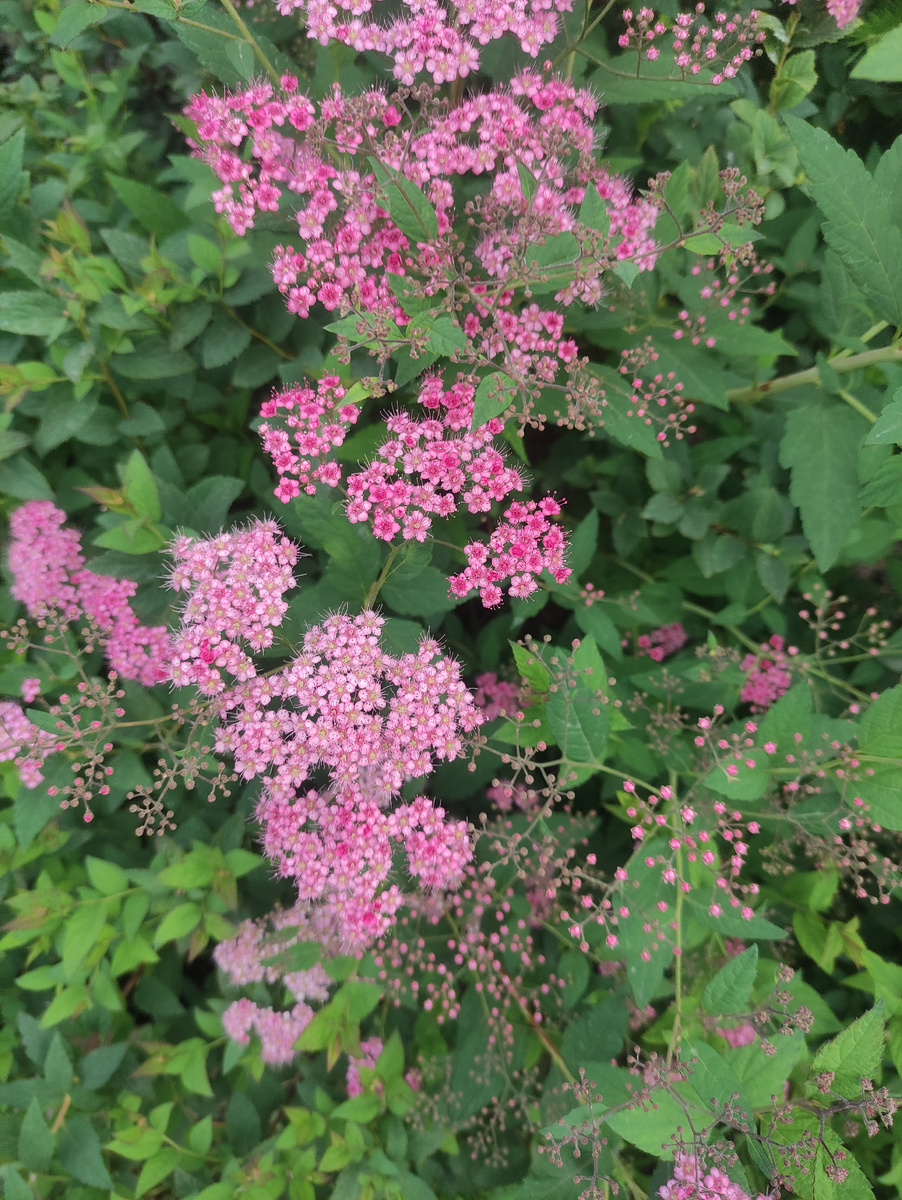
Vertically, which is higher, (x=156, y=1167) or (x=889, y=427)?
(x=889, y=427)

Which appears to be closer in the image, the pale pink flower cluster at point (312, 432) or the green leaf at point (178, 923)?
the pale pink flower cluster at point (312, 432)

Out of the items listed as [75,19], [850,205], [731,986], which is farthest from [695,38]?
[731,986]

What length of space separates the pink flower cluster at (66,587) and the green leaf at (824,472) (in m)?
1.97

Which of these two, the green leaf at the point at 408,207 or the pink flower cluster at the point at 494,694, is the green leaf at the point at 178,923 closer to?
the pink flower cluster at the point at 494,694

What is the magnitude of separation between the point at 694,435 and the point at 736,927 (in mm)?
1754

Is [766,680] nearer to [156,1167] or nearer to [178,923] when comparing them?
[178,923]

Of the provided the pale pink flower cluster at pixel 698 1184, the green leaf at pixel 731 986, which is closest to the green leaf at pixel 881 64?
the green leaf at pixel 731 986

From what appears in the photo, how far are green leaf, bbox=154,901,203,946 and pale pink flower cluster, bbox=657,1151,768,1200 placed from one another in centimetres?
139

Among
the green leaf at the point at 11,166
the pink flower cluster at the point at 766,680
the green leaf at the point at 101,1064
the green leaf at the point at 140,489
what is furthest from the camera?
the pink flower cluster at the point at 766,680

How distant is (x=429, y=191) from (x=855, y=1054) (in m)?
2.25

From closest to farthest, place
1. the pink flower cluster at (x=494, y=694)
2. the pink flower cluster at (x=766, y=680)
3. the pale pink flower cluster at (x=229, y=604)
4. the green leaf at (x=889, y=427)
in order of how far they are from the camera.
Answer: the green leaf at (x=889, y=427) → the pale pink flower cluster at (x=229, y=604) → the pink flower cluster at (x=766, y=680) → the pink flower cluster at (x=494, y=694)

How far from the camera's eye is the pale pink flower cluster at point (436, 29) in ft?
5.18

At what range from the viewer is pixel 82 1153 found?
202cm

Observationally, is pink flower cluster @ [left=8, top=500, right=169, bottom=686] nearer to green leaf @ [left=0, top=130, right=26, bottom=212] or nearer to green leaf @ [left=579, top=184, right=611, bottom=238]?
green leaf @ [left=0, top=130, right=26, bottom=212]
